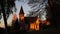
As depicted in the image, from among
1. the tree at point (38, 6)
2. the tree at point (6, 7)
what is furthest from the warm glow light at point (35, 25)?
the tree at point (6, 7)

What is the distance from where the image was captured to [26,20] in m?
1.53

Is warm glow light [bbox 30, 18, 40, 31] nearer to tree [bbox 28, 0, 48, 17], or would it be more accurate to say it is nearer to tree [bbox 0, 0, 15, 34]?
tree [bbox 28, 0, 48, 17]

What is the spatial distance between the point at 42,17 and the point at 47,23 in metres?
0.09

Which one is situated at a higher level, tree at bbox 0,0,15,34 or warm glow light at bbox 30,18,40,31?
tree at bbox 0,0,15,34

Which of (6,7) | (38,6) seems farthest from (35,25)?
(6,7)

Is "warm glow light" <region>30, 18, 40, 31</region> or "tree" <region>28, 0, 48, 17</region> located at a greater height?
"tree" <region>28, 0, 48, 17</region>

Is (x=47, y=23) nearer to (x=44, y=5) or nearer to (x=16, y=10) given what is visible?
(x=44, y=5)

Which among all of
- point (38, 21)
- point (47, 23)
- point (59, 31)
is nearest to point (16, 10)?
point (38, 21)

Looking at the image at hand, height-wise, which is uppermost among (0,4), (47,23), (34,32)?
(0,4)

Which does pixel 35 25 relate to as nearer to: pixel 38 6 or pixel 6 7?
pixel 38 6

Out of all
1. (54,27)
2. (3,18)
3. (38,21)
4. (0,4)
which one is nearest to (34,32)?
(38,21)

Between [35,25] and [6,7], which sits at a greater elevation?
[6,7]

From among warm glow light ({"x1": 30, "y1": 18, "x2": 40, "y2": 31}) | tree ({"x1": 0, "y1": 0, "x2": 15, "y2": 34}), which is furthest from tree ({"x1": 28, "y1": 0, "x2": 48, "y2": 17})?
tree ({"x1": 0, "y1": 0, "x2": 15, "y2": 34})

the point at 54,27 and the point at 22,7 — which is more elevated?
the point at 22,7
